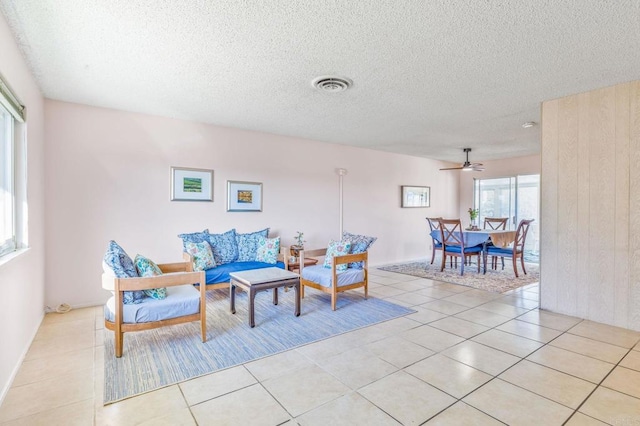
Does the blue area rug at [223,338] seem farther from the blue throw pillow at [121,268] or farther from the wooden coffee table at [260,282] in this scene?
the blue throw pillow at [121,268]

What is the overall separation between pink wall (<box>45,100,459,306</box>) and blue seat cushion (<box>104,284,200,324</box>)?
61.0 inches

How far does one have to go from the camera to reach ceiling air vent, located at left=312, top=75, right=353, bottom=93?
3.01m

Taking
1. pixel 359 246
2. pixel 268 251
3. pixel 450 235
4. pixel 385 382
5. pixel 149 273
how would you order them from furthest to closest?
pixel 450 235, pixel 268 251, pixel 359 246, pixel 149 273, pixel 385 382

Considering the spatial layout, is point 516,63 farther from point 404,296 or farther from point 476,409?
point 404,296

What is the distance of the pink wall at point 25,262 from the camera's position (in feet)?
6.88

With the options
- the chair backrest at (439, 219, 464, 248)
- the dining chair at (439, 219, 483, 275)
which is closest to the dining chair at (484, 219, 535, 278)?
the dining chair at (439, 219, 483, 275)

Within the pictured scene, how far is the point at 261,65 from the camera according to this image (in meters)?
2.75

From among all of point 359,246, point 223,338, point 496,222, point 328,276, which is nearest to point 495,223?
point 496,222

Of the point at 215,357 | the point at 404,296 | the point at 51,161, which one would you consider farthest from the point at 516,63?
the point at 51,161

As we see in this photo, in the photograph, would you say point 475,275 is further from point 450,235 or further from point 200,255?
point 200,255

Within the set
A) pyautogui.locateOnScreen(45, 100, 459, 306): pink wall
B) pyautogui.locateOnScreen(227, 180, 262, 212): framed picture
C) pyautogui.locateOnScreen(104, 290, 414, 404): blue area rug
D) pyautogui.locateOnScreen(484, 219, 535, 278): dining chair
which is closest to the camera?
pyautogui.locateOnScreen(104, 290, 414, 404): blue area rug

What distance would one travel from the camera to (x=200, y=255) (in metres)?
4.04

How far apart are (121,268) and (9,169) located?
1.24 metres

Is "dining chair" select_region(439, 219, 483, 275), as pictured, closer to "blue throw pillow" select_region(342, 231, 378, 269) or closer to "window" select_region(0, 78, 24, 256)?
"blue throw pillow" select_region(342, 231, 378, 269)
